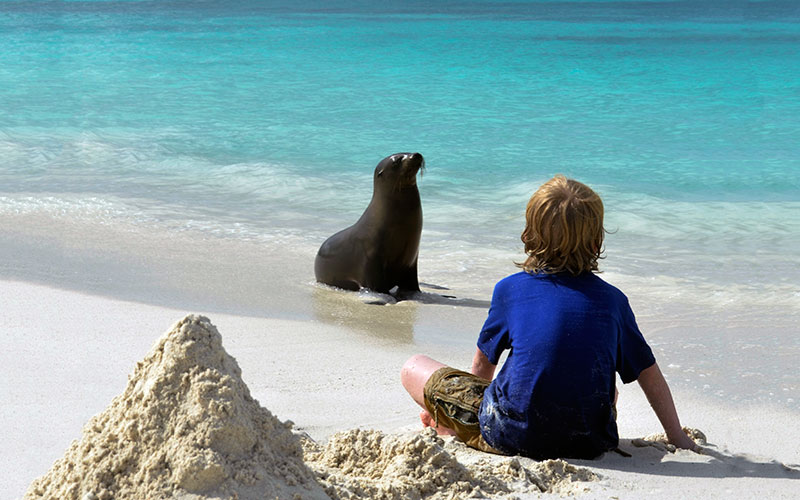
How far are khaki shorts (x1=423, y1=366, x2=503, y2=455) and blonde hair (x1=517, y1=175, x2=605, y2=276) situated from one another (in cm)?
46

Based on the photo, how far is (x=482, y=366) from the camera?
293 cm

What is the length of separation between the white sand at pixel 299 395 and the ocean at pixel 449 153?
50cm

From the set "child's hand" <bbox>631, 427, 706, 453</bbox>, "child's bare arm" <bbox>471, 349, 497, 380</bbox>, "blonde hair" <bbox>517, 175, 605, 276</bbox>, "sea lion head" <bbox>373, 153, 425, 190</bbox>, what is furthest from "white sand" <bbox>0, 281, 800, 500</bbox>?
"sea lion head" <bbox>373, 153, 425, 190</bbox>

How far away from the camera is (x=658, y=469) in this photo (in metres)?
2.65

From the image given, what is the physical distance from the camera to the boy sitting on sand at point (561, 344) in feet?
8.53

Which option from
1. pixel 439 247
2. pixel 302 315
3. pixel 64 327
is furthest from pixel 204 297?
pixel 439 247

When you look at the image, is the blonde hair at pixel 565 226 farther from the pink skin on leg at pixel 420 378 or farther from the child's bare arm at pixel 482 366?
the pink skin on leg at pixel 420 378

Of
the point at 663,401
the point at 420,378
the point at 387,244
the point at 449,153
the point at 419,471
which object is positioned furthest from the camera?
the point at 449,153

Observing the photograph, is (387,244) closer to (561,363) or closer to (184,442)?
(561,363)

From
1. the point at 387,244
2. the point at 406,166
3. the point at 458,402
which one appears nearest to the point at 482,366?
the point at 458,402

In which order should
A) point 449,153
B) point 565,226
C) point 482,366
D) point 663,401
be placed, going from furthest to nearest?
point 449,153
point 482,366
point 663,401
point 565,226

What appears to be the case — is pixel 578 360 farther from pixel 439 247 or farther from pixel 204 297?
pixel 439 247

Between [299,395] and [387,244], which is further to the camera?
[387,244]

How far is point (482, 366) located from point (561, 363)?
39 centimetres
